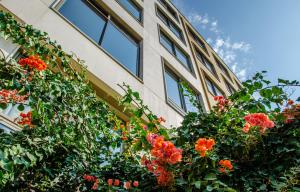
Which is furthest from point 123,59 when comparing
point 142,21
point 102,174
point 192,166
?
point 192,166

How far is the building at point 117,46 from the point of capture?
4.69m

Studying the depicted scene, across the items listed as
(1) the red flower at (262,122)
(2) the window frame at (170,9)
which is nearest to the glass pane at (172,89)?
(1) the red flower at (262,122)

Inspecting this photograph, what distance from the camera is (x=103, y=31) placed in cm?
647

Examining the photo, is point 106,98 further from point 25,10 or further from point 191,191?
point 191,191

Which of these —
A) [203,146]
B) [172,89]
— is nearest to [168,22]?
[172,89]

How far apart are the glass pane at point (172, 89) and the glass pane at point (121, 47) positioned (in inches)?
58.6

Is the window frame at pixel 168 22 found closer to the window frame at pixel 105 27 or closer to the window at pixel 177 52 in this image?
the window at pixel 177 52

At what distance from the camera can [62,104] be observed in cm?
260

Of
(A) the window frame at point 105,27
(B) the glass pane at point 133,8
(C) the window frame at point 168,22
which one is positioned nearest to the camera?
(A) the window frame at point 105,27

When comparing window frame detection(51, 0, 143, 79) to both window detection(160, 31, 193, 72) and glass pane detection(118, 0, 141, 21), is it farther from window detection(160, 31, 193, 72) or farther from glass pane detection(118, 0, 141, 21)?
window detection(160, 31, 193, 72)

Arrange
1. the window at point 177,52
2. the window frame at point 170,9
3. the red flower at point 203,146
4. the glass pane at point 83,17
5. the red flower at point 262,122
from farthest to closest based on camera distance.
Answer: the window frame at point 170,9, the window at point 177,52, the glass pane at point 83,17, the red flower at point 262,122, the red flower at point 203,146

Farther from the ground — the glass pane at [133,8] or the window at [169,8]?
the window at [169,8]

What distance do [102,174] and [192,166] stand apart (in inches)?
48.0

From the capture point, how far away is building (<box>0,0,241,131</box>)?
4691mm
